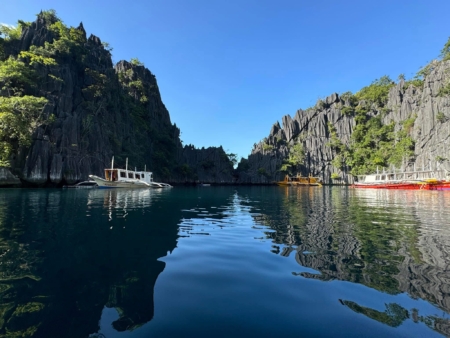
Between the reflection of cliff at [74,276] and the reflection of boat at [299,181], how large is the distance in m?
83.1

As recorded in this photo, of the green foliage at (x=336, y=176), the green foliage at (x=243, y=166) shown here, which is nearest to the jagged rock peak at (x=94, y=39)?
the green foliage at (x=243, y=166)

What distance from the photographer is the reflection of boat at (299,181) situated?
88319mm

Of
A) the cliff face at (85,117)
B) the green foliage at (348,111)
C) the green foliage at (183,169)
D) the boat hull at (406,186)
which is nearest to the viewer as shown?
the boat hull at (406,186)

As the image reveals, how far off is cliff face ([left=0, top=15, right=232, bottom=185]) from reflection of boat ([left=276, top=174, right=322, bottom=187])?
37453mm

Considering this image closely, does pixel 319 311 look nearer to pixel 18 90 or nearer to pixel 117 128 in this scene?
pixel 18 90

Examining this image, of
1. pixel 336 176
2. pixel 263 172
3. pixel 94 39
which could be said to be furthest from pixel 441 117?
pixel 94 39

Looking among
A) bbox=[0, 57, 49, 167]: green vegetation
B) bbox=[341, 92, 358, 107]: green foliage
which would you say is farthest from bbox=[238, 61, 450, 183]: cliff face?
bbox=[0, 57, 49, 167]: green vegetation

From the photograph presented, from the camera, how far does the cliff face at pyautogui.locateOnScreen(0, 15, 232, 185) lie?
45.5 metres

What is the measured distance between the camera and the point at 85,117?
55781 millimetres

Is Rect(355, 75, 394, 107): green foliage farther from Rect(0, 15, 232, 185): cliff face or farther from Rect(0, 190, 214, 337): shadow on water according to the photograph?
Rect(0, 190, 214, 337): shadow on water

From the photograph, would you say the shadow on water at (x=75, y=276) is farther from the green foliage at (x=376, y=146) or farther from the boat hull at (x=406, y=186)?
the green foliage at (x=376, y=146)

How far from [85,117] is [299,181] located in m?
71.1

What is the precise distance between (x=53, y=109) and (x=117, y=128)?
54.6 feet

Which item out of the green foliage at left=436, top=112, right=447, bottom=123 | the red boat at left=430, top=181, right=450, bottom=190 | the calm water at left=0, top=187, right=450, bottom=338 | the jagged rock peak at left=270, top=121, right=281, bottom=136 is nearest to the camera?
the calm water at left=0, top=187, right=450, bottom=338
